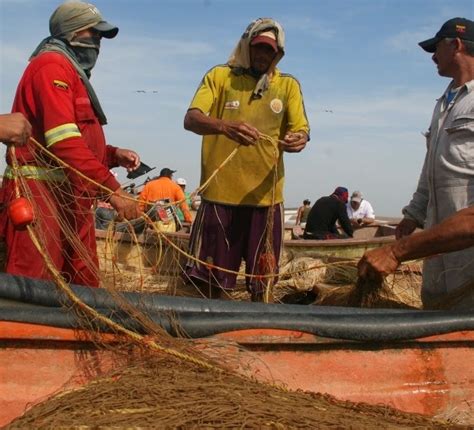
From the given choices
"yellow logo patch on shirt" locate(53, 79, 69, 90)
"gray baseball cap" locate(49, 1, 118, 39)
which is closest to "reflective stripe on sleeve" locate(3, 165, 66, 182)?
"yellow logo patch on shirt" locate(53, 79, 69, 90)

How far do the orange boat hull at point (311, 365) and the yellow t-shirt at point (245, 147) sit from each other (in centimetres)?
209

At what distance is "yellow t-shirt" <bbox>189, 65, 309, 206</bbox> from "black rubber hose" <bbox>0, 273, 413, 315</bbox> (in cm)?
185

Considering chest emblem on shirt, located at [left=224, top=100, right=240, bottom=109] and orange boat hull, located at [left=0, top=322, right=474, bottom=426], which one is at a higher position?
chest emblem on shirt, located at [left=224, top=100, right=240, bottom=109]

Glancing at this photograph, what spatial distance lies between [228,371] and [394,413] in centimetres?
76

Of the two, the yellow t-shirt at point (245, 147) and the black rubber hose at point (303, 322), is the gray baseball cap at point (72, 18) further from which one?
the black rubber hose at point (303, 322)

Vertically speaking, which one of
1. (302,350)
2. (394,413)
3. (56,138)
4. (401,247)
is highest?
(56,138)

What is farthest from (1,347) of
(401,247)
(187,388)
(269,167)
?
(269,167)

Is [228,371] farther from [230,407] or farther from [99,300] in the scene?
[99,300]

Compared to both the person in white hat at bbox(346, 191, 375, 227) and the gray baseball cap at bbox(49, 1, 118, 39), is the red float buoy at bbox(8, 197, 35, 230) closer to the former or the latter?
the gray baseball cap at bbox(49, 1, 118, 39)

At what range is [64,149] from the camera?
14.3 feet

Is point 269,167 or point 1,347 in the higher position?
point 269,167

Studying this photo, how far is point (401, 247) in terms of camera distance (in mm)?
3855

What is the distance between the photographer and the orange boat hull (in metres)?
3.07

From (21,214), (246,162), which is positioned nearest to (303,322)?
(21,214)
